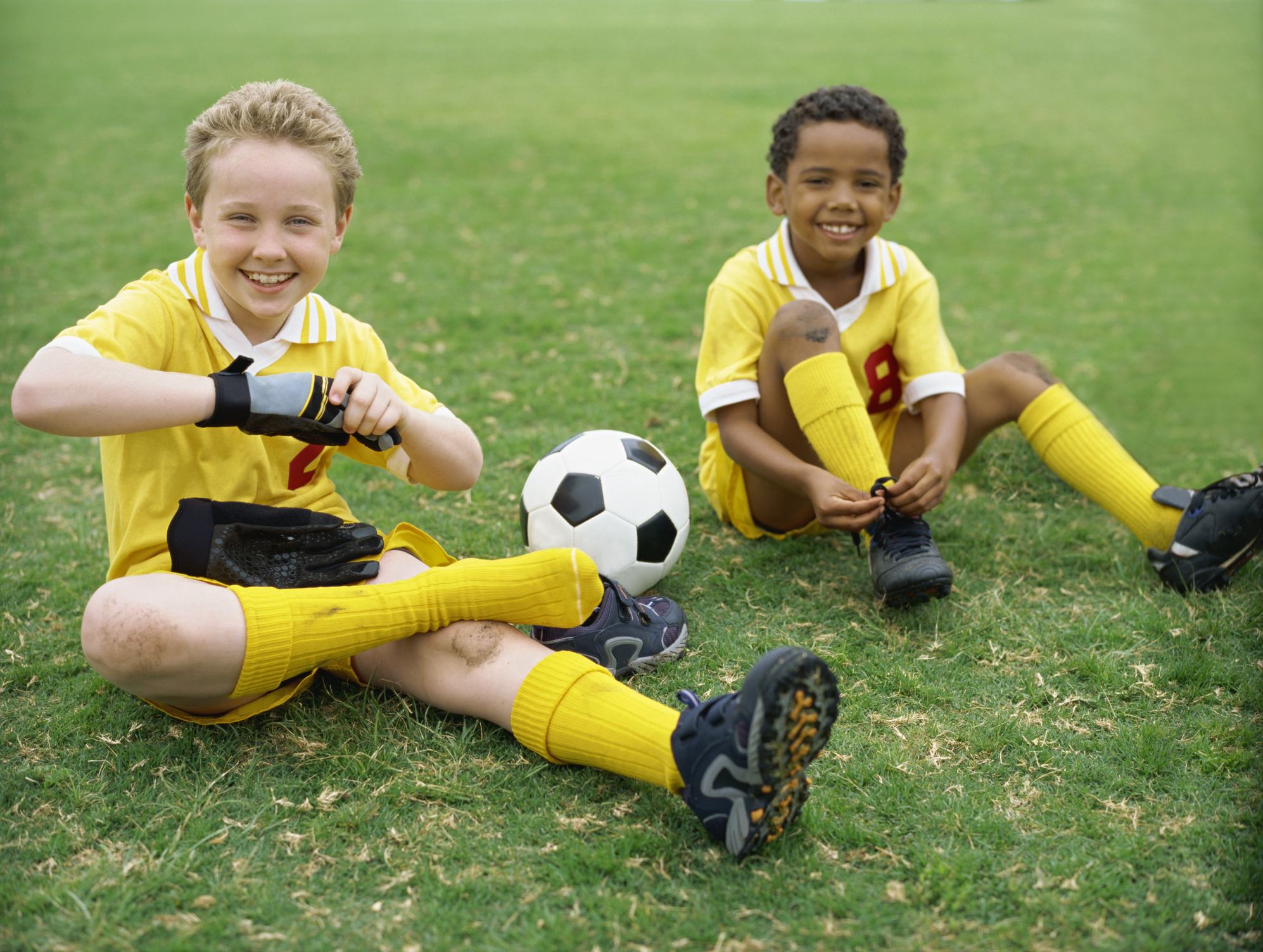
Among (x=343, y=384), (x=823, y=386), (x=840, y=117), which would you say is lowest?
(x=823, y=386)

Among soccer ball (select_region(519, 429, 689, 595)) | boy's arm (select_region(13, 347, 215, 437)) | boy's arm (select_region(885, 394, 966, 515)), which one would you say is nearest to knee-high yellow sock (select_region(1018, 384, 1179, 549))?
boy's arm (select_region(885, 394, 966, 515))

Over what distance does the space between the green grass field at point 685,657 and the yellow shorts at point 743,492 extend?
87 millimetres

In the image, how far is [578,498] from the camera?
313 cm

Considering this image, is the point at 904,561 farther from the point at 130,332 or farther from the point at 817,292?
the point at 130,332

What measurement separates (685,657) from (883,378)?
133 cm

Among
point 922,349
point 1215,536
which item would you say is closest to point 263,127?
point 922,349

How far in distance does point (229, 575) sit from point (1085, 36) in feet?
68.8

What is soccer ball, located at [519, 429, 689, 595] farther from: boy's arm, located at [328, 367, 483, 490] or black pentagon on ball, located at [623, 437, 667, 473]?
boy's arm, located at [328, 367, 483, 490]

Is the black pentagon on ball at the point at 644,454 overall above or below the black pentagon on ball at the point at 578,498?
above

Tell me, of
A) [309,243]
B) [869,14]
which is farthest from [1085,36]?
[309,243]

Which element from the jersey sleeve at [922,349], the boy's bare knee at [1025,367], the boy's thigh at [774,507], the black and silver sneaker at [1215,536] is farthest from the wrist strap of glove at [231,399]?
the black and silver sneaker at [1215,536]

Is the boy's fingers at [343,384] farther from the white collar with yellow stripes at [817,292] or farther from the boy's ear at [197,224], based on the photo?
the white collar with yellow stripes at [817,292]

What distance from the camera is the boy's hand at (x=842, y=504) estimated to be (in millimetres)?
2962

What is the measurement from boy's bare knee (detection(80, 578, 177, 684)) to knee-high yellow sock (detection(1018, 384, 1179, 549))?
2759 millimetres
